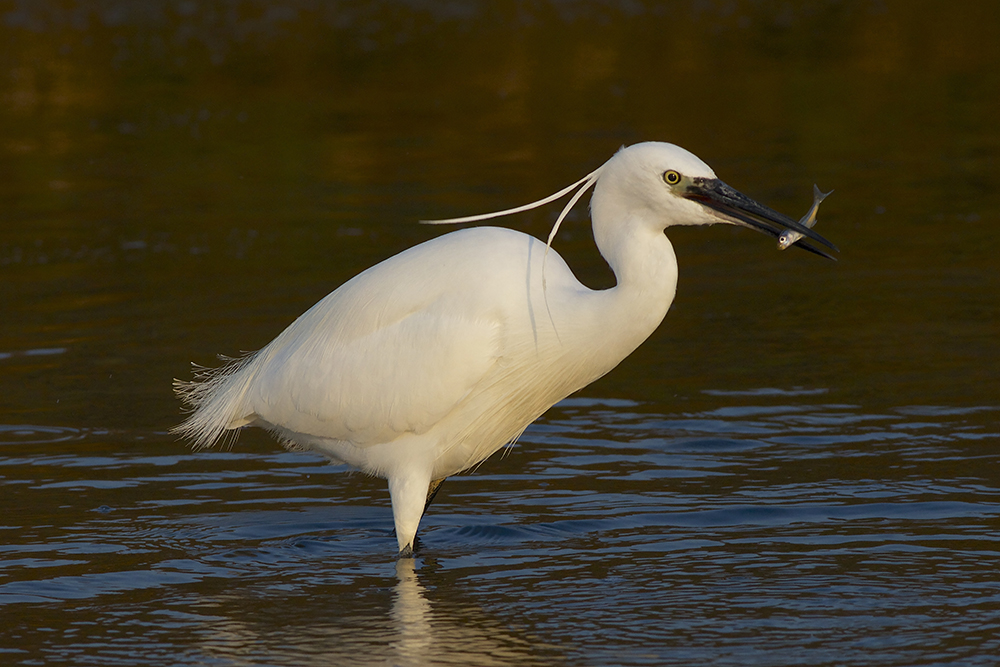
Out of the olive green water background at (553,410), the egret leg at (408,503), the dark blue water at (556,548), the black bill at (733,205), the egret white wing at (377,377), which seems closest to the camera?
the dark blue water at (556,548)

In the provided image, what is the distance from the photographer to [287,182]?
14.2 meters

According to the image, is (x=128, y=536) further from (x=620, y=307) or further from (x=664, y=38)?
(x=664, y=38)

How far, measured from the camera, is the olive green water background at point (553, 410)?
5262 mm

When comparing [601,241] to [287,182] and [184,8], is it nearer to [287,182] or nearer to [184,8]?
[287,182]

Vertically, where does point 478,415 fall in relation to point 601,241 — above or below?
below

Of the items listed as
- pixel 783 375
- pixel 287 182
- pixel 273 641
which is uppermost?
pixel 287 182

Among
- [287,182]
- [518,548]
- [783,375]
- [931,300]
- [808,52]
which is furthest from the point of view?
[808,52]

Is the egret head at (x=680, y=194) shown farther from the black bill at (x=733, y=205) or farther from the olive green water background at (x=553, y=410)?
the olive green water background at (x=553, y=410)

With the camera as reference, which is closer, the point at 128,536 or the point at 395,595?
the point at 395,595

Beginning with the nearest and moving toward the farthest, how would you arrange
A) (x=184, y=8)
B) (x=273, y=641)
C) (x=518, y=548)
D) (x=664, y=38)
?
(x=273, y=641)
(x=518, y=548)
(x=664, y=38)
(x=184, y=8)

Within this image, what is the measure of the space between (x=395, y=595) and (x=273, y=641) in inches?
23.6

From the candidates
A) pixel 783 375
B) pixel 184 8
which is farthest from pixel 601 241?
pixel 184 8

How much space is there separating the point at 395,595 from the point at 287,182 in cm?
912

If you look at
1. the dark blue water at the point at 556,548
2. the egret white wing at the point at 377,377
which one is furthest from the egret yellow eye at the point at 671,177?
the dark blue water at the point at 556,548
